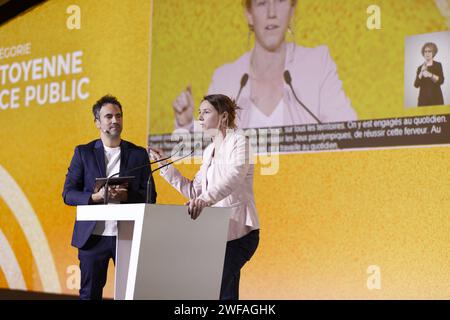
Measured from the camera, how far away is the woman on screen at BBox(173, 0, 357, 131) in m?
5.45

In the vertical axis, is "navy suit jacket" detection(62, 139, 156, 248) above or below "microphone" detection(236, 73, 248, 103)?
below

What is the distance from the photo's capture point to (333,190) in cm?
542

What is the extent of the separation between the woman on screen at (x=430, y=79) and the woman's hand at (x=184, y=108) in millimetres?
1880

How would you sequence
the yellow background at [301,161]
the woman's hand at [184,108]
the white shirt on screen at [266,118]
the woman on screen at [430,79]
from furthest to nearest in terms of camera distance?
the woman's hand at [184,108], the white shirt on screen at [266,118], the yellow background at [301,161], the woman on screen at [430,79]

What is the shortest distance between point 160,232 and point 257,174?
8.62 ft

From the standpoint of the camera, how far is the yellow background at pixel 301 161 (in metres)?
5.05

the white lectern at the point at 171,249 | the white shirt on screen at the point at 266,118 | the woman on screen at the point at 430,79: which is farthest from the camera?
the white shirt on screen at the point at 266,118

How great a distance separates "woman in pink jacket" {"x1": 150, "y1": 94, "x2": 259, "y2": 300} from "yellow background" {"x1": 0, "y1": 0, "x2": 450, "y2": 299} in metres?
1.81

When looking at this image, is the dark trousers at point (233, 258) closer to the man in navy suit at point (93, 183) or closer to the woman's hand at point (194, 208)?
the woman's hand at point (194, 208)

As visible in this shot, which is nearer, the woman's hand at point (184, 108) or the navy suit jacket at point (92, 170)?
the navy suit jacket at point (92, 170)

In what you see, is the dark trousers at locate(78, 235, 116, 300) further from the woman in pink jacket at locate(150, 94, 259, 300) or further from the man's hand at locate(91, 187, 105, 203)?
the woman in pink jacket at locate(150, 94, 259, 300)

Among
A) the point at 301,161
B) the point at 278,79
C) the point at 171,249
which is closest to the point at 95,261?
the point at 171,249

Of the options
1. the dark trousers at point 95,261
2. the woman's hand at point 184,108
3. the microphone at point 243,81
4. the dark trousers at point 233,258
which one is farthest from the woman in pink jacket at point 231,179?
the woman's hand at point 184,108

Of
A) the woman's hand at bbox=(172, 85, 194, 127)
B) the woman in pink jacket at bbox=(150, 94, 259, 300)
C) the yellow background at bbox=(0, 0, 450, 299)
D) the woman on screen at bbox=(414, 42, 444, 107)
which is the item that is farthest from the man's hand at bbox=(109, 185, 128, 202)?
the woman's hand at bbox=(172, 85, 194, 127)
